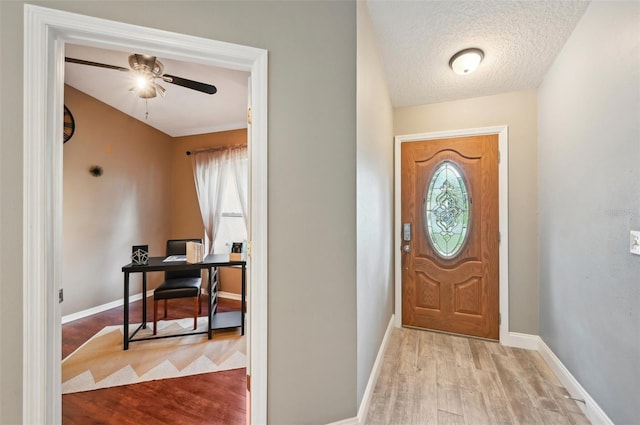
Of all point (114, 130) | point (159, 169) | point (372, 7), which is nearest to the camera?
point (372, 7)

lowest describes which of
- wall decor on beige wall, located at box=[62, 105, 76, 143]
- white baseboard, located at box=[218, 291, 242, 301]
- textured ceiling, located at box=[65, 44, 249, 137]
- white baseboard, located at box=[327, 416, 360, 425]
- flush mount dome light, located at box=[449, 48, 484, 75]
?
white baseboard, located at box=[218, 291, 242, 301]

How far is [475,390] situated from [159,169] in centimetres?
508

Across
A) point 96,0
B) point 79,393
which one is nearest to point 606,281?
point 96,0

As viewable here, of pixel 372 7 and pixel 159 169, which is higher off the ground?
pixel 372 7

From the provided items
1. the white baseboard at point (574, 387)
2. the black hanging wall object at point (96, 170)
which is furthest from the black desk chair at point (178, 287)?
the white baseboard at point (574, 387)

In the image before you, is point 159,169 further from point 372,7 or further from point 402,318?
point 402,318

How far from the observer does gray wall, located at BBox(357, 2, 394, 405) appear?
1.62 meters

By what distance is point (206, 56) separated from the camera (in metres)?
1.28

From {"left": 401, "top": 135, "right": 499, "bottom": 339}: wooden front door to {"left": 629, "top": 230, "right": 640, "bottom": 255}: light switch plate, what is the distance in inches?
56.0

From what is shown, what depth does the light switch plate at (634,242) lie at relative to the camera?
1.29 m

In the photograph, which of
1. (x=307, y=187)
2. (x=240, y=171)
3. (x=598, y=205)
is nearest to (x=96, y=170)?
(x=240, y=171)

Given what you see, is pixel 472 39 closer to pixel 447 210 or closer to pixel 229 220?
pixel 447 210

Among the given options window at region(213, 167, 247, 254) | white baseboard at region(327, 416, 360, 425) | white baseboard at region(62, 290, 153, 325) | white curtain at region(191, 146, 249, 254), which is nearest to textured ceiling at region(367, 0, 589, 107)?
white baseboard at region(327, 416, 360, 425)

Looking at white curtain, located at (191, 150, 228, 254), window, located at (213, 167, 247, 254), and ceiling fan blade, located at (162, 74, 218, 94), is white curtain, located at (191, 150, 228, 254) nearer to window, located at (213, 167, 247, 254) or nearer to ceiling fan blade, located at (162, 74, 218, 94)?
window, located at (213, 167, 247, 254)
